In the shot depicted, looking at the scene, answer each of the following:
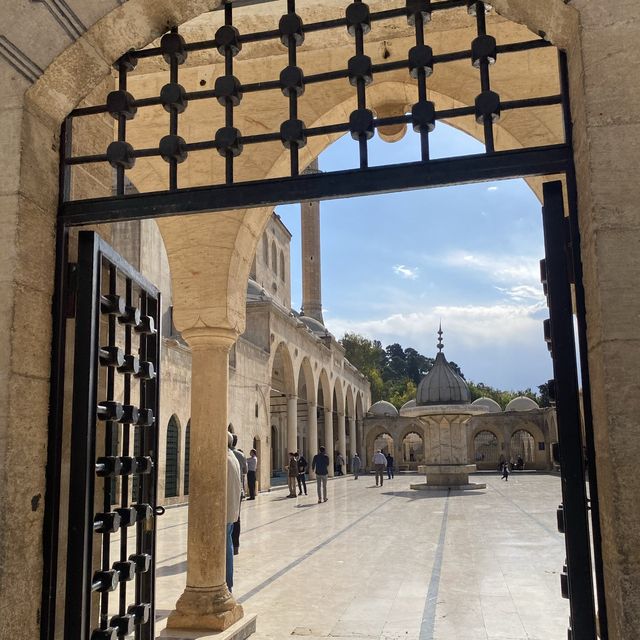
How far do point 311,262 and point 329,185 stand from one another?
132 feet

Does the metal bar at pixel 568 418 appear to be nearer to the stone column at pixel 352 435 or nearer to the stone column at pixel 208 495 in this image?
the stone column at pixel 208 495

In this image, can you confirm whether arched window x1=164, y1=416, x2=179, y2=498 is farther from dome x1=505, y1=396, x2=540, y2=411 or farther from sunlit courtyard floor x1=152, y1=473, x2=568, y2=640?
dome x1=505, y1=396, x2=540, y2=411

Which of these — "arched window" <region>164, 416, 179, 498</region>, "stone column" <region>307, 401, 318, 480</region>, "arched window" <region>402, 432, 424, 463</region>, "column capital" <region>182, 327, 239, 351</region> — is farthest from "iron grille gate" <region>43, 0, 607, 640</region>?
"arched window" <region>402, 432, 424, 463</region>

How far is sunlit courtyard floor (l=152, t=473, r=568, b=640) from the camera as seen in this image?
18.7 ft

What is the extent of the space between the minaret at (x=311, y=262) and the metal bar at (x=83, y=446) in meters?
37.4

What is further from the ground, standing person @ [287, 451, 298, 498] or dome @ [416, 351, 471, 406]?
dome @ [416, 351, 471, 406]

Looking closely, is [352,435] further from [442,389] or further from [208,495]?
[208,495]

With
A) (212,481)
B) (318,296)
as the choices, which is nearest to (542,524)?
(212,481)

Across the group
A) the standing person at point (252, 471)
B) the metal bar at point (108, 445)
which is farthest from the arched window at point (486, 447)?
the metal bar at point (108, 445)

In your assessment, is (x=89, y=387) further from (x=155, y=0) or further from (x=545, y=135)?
(x=545, y=135)

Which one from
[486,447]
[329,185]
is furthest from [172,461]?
[486,447]

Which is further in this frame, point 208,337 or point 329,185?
point 208,337

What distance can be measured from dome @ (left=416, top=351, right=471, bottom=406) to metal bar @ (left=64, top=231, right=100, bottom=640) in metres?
19.3

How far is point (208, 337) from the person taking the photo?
6.01 metres
